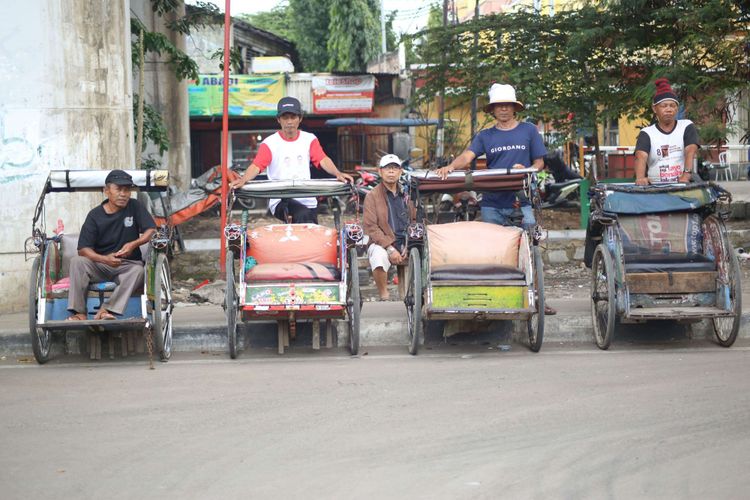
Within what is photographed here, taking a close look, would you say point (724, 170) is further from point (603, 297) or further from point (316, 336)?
point (316, 336)

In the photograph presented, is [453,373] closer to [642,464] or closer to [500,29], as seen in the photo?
[642,464]

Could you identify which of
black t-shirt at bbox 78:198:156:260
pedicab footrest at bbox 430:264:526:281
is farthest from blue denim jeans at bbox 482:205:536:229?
black t-shirt at bbox 78:198:156:260

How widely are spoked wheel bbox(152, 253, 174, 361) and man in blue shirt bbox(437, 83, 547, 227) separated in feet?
8.91

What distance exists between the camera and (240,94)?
30.0 m

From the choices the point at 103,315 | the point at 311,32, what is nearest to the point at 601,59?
the point at 103,315

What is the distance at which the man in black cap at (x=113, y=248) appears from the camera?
8328mm

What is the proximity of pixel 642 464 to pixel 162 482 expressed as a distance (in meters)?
2.32

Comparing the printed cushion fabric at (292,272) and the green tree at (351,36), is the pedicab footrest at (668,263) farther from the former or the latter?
the green tree at (351,36)

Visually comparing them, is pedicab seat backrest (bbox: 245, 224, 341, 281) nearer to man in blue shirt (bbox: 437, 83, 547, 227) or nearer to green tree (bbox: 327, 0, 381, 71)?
man in blue shirt (bbox: 437, 83, 547, 227)

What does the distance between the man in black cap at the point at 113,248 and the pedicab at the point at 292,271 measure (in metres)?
0.75

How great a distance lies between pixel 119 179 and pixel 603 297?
4004 mm

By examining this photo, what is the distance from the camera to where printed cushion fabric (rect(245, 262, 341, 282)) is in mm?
8430

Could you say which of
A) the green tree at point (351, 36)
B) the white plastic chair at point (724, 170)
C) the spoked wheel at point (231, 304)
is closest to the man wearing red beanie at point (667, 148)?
the spoked wheel at point (231, 304)

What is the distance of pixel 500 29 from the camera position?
55.2 feet
